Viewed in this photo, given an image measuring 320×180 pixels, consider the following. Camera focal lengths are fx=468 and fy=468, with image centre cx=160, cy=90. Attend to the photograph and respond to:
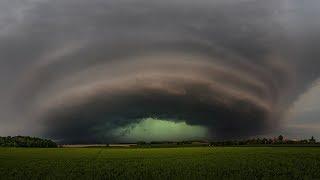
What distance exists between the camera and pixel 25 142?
15412cm

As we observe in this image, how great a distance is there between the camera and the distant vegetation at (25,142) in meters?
150

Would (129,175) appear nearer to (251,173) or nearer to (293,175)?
(251,173)

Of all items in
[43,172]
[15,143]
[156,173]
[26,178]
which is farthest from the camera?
[15,143]

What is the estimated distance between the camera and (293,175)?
32.3 m

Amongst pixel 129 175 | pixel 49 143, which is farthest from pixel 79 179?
pixel 49 143

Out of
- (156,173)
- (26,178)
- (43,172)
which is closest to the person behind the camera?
(26,178)

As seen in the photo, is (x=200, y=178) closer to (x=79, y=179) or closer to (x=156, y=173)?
(x=156, y=173)

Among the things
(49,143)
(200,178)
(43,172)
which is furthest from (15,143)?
(200,178)

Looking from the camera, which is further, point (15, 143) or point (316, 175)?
point (15, 143)

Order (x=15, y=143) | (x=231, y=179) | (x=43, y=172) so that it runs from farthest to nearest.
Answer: (x=15, y=143) < (x=43, y=172) < (x=231, y=179)

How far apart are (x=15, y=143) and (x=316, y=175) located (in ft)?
438

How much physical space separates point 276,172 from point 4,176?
64.4ft

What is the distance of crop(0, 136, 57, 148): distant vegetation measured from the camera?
492 feet

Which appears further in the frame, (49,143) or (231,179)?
(49,143)
